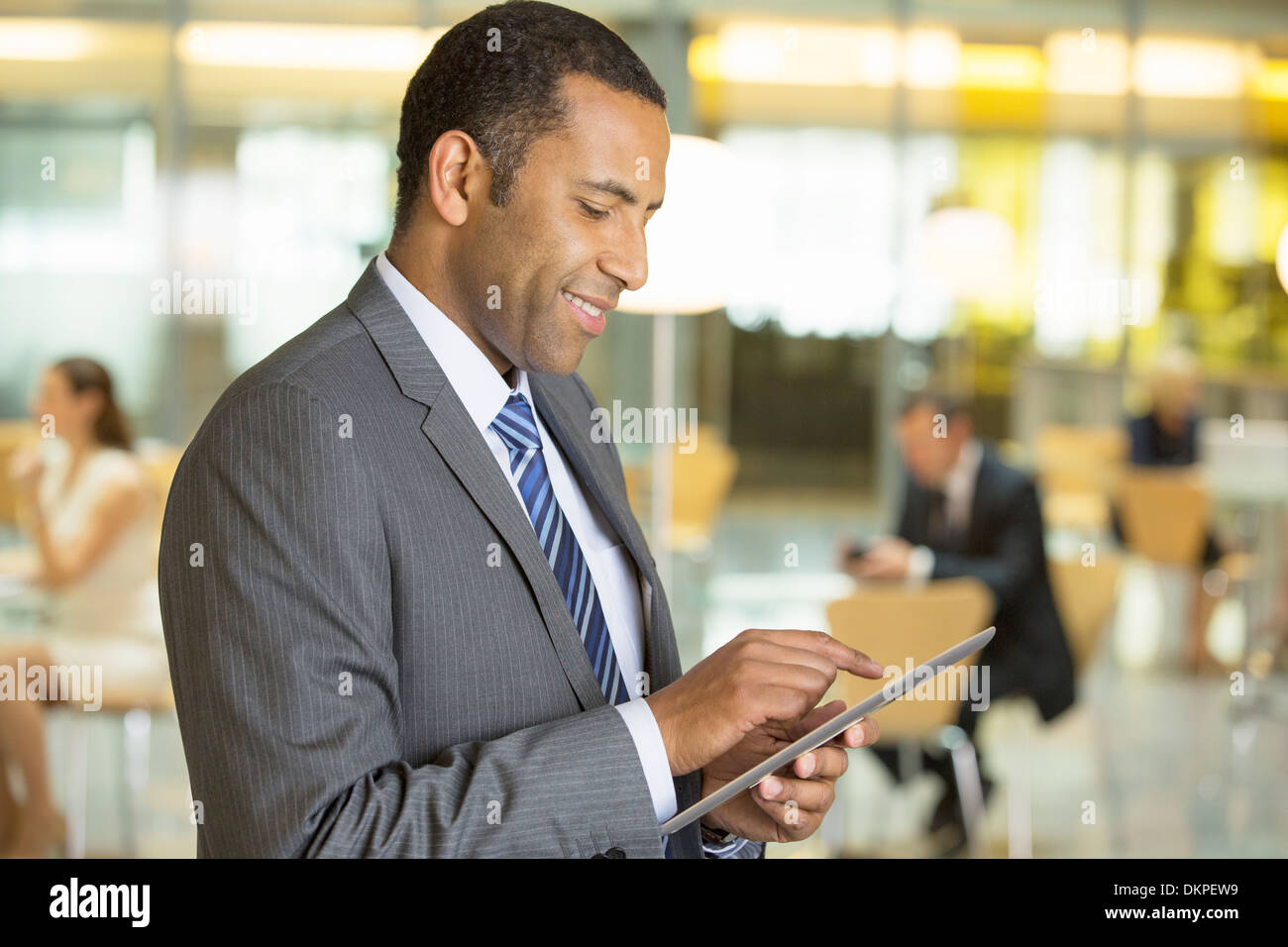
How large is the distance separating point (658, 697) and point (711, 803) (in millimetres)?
98

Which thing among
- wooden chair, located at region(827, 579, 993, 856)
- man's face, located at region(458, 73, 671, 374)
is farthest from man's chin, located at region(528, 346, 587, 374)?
wooden chair, located at region(827, 579, 993, 856)

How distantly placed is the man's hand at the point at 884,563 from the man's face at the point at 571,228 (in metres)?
3.16

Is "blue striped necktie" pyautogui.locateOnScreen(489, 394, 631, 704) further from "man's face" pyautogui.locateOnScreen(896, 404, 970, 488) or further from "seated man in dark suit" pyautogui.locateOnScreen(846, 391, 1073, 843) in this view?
"man's face" pyautogui.locateOnScreen(896, 404, 970, 488)

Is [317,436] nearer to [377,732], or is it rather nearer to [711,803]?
[377,732]

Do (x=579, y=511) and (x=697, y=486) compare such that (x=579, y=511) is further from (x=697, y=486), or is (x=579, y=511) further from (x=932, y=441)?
(x=697, y=486)

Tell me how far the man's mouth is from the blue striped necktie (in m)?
0.13

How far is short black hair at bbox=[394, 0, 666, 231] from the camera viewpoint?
46.1 inches

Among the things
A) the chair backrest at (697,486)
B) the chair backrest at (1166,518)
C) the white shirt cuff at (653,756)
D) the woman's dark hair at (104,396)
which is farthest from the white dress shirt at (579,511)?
the chair backrest at (1166,518)

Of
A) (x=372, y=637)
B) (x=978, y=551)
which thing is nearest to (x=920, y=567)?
(x=978, y=551)

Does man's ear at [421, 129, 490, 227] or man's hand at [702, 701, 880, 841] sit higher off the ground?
man's ear at [421, 129, 490, 227]

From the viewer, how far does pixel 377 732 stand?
1035 mm

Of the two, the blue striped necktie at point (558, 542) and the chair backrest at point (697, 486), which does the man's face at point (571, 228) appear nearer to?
the blue striped necktie at point (558, 542)
